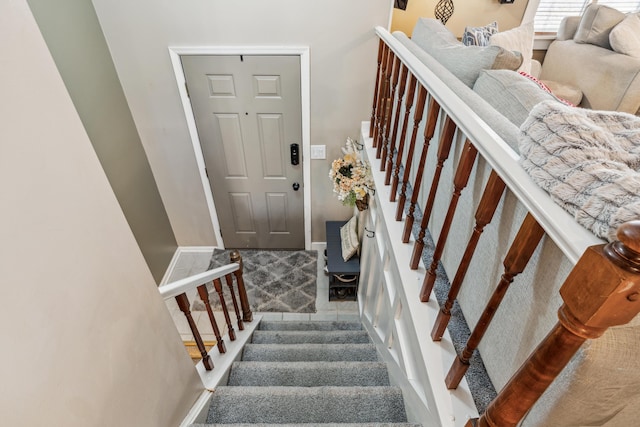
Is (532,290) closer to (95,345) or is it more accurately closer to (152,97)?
(95,345)

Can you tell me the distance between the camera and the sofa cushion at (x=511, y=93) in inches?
44.0

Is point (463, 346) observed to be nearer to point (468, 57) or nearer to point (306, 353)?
point (468, 57)

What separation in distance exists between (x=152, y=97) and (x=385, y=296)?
2502mm

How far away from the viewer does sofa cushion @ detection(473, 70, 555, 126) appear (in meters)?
1.12

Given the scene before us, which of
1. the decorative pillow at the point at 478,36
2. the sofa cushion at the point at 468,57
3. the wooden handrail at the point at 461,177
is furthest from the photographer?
the decorative pillow at the point at 478,36

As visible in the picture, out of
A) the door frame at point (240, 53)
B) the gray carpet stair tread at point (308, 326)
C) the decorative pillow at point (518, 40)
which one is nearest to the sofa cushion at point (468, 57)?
the decorative pillow at point (518, 40)

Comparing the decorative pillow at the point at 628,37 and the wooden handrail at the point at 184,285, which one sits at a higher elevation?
the decorative pillow at the point at 628,37

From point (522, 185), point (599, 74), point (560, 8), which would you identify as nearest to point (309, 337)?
point (522, 185)

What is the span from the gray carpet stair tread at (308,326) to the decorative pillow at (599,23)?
296 cm

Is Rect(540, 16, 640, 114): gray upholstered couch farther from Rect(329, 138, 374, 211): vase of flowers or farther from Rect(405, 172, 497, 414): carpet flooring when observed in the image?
Rect(405, 172, 497, 414): carpet flooring

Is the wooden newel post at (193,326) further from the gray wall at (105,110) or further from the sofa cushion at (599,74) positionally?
the sofa cushion at (599,74)

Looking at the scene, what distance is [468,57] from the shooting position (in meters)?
1.51

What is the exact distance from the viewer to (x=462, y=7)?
115 inches

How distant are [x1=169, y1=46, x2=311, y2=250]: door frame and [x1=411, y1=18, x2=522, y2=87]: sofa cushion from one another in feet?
3.84
